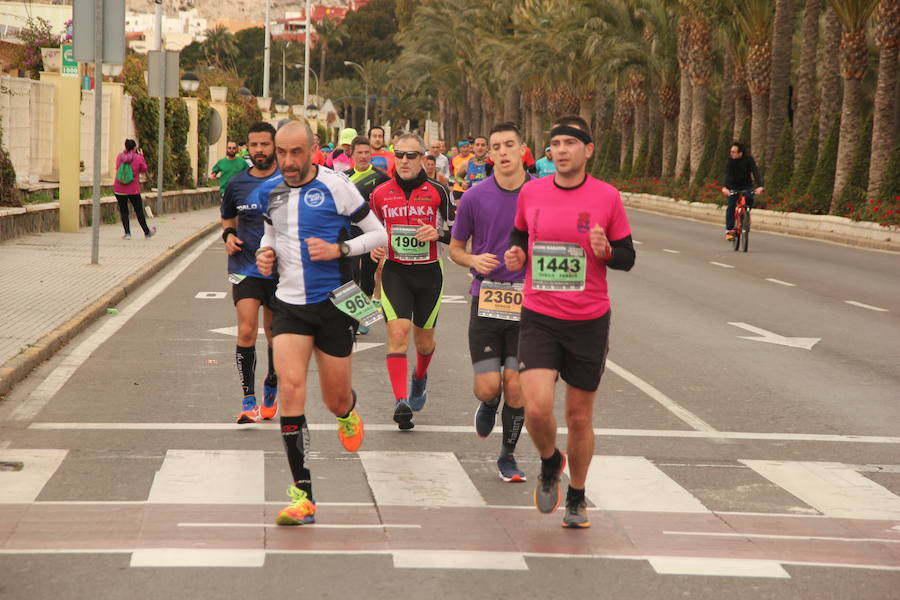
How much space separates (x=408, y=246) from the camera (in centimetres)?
1002

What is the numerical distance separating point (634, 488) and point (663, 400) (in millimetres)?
3177

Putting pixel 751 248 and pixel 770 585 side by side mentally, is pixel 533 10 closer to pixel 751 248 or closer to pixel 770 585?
pixel 751 248

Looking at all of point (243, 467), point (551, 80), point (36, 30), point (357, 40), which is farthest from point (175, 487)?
point (357, 40)

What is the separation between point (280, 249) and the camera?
756cm

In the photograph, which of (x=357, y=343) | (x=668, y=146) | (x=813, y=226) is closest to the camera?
(x=357, y=343)

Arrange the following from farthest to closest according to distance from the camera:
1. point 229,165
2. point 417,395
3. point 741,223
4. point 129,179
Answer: point 741,223 < point 129,179 < point 229,165 < point 417,395

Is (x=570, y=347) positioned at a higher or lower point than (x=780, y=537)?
higher

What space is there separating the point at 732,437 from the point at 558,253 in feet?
10.4

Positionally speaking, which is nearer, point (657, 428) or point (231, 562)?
point (231, 562)

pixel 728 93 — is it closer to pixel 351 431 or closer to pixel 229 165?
pixel 229 165

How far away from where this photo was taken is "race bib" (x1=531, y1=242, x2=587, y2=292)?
691 cm

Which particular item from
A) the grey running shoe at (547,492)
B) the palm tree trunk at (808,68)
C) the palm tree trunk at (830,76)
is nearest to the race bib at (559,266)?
the grey running shoe at (547,492)

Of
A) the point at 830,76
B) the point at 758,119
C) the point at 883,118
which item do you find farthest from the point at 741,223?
the point at 758,119

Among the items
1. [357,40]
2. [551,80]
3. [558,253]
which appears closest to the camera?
[558,253]
